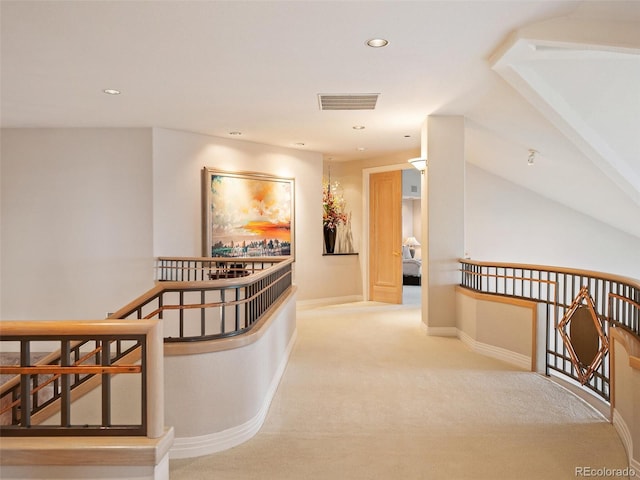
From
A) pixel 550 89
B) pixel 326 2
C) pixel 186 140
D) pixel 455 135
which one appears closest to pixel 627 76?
pixel 550 89

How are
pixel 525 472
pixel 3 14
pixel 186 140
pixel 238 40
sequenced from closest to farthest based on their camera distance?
pixel 525 472, pixel 3 14, pixel 238 40, pixel 186 140

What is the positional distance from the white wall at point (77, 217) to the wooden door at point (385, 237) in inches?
161

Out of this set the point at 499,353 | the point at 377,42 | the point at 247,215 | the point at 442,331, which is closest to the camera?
the point at 377,42

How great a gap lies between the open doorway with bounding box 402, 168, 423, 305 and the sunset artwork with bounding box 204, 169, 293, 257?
2886 millimetres

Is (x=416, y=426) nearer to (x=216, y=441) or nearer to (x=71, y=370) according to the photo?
(x=216, y=441)

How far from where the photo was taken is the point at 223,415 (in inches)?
106

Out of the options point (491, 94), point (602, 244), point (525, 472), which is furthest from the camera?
point (602, 244)

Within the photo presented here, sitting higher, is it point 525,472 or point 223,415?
point 223,415

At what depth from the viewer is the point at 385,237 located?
8.27 m

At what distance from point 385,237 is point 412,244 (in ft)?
14.1

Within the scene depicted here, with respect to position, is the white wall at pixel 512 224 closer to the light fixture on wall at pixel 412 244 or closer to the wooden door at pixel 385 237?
the wooden door at pixel 385 237

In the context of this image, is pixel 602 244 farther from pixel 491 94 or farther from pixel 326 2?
pixel 326 2

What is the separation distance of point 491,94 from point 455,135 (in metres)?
0.99

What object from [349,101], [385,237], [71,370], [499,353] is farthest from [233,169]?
[71,370]
